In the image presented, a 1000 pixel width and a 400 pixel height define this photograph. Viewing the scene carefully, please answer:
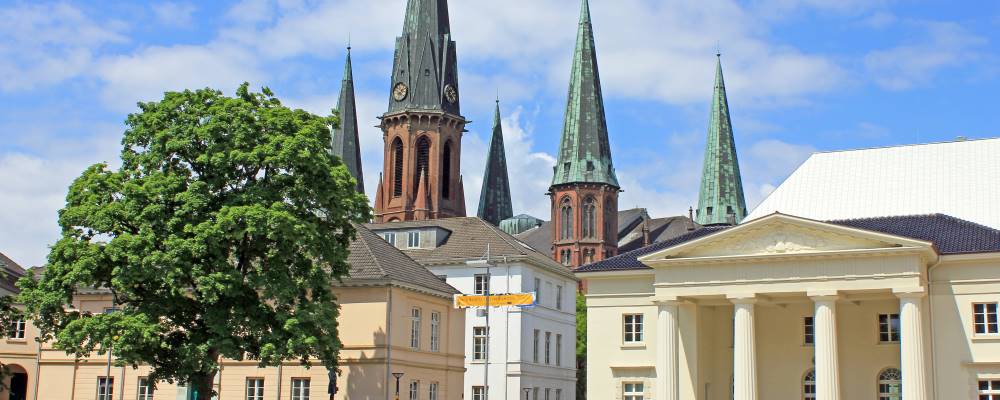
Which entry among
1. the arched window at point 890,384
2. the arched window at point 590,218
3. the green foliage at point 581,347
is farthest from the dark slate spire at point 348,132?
the arched window at point 890,384

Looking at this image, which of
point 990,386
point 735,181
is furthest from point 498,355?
point 735,181

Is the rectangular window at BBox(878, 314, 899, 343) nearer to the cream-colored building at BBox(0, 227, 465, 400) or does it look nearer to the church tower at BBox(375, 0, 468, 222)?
the cream-colored building at BBox(0, 227, 465, 400)

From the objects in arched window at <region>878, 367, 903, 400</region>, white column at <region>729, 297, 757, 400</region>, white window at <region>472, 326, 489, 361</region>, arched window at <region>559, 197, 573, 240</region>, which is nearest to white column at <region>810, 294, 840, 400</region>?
white column at <region>729, 297, 757, 400</region>

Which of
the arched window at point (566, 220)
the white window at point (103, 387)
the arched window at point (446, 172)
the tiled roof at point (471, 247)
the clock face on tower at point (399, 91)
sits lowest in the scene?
the white window at point (103, 387)

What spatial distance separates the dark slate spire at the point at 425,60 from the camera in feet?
387

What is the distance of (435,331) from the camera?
5366 centimetres

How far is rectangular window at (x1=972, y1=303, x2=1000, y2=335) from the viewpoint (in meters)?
42.5

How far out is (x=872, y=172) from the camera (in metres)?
54.9

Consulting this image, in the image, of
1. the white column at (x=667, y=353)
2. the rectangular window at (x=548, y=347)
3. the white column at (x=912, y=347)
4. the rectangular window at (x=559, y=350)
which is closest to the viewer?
the white column at (x=912, y=347)

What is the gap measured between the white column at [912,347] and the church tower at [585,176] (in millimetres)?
73410

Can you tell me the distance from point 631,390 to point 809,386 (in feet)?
23.4

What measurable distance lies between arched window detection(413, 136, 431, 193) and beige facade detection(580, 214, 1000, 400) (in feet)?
231

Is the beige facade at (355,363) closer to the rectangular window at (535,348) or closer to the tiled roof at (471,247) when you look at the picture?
the tiled roof at (471,247)

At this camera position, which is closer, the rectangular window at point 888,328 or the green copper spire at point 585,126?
the rectangular window at point 888,328
